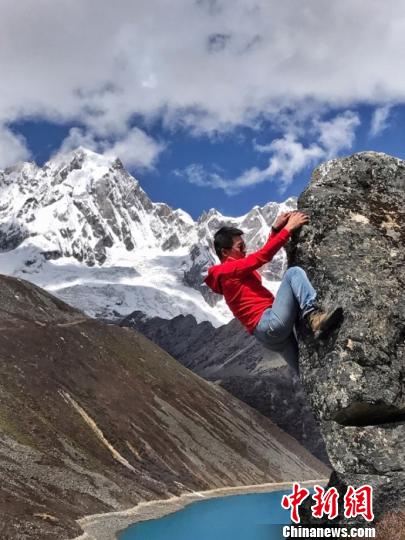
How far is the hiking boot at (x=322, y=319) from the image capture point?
11.9m

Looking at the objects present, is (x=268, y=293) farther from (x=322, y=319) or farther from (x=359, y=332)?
(x=359, y=332)

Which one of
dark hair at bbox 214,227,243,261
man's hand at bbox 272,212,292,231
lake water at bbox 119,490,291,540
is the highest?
lake water at bbox 119,490,291,540

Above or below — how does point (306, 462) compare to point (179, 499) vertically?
above

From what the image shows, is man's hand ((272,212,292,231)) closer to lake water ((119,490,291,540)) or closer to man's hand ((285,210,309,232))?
man's hand ((285,210,309,232))

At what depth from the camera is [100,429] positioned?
10688cm

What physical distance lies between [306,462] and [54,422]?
322 ft

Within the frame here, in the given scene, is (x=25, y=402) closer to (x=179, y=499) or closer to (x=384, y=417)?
(x=179, y=499)

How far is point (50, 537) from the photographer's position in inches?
2229

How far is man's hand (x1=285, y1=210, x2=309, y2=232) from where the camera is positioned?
512 inches

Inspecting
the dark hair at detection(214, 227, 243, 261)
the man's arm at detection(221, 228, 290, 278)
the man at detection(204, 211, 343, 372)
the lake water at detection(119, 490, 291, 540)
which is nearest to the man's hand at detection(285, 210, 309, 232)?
the man at detection(204, 211, 343, 372)

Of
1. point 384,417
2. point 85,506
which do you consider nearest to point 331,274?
point 384,417

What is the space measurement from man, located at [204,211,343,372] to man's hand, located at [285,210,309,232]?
12 mm

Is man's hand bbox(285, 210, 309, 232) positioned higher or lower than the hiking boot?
higher

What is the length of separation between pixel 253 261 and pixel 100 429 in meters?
100
